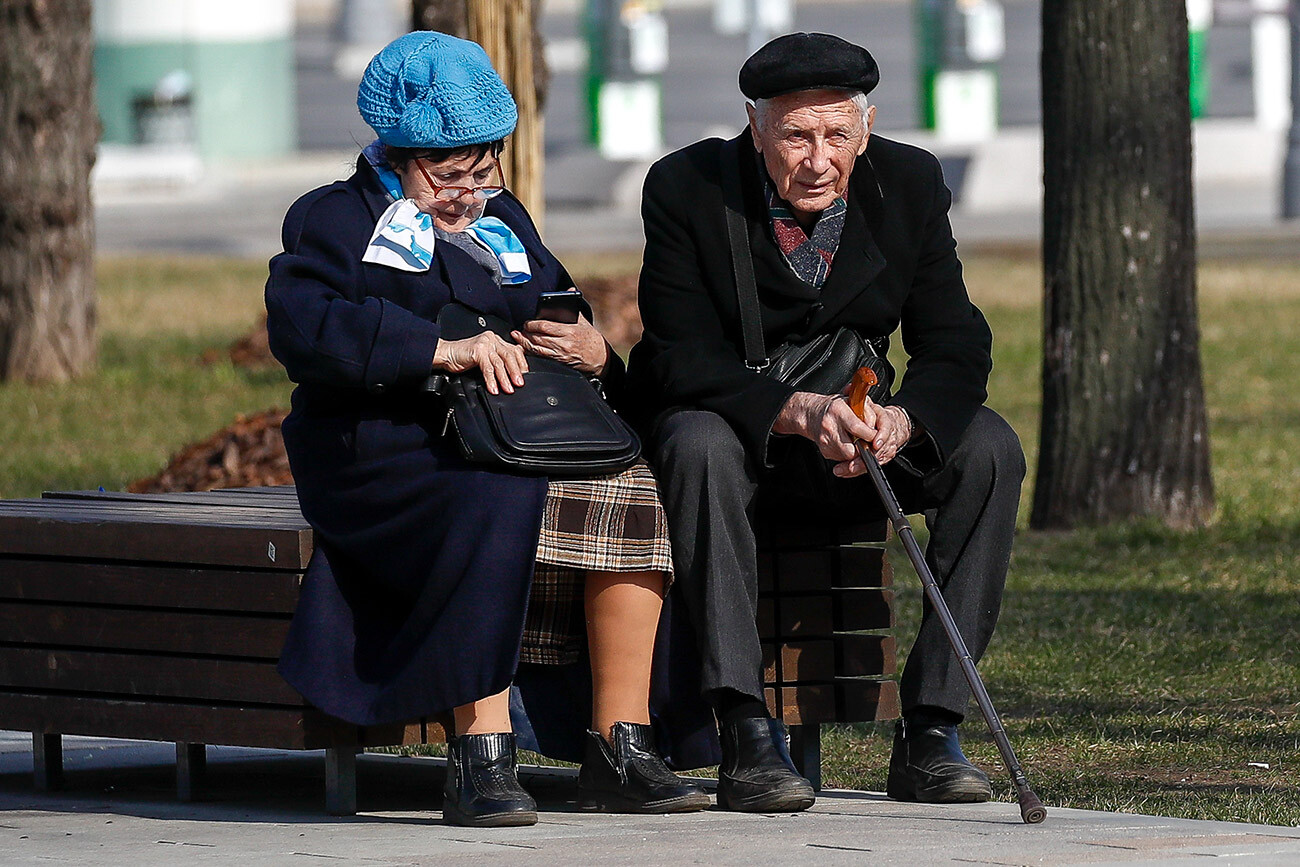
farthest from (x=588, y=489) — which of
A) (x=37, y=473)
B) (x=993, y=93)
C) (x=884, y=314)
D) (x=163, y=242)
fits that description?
(x=993, y=93)

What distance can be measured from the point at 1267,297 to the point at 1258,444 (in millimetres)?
7329

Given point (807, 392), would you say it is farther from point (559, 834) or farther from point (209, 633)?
point (209, 633)

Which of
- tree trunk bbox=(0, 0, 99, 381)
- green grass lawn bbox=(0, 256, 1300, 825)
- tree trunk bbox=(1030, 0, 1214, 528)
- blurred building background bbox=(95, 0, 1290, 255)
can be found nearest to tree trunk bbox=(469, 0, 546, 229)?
green grass lawn bbox=(0, 256, 1300, 825)

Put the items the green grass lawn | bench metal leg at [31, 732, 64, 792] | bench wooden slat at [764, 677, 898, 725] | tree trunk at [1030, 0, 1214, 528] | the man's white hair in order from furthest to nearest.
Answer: tree trunk at [1030, 0, 1214, 528]
the green grass lawn
bench metal leg at [31, 732, 64, 792]
bench wooden slat at [764, 677, 898, 725]
the man's white hair

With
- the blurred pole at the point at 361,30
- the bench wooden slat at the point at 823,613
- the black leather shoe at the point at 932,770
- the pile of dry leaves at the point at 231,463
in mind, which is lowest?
the pile of dry leaves at the point at 231,463

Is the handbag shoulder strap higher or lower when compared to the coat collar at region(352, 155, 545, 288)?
lower

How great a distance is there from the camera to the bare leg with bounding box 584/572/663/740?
14.1 ft

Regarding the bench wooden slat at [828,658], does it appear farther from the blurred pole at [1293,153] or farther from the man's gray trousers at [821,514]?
the blurred pole at [1293,153]

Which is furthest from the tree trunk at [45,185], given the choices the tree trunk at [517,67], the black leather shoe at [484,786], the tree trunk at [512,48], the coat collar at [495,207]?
the black leather shoe at [484,786]

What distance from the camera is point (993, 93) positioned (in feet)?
123

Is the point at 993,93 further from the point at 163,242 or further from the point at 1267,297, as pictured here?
the point at 1267,297

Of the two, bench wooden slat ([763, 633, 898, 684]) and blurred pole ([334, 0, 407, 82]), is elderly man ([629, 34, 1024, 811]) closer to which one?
bench wooden slat ([763, 633, 898, 684])

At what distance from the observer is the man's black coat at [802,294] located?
4.49 m

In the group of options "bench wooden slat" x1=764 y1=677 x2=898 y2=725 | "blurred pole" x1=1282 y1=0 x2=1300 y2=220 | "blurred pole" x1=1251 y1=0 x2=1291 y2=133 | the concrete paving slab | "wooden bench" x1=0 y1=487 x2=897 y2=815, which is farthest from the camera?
"blurred pole" x1=1251 y1=0 x2=1291 y2=133
